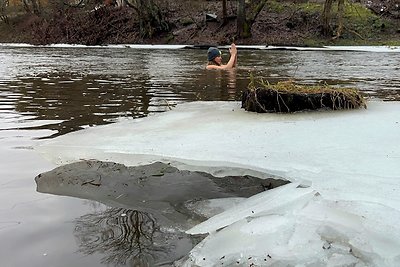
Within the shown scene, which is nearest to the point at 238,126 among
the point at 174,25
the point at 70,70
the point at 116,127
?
the point at 116,127

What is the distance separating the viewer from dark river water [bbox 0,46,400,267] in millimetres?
2939

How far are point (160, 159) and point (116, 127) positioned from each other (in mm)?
1574

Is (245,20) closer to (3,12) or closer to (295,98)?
(295,98)

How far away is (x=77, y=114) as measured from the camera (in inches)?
285

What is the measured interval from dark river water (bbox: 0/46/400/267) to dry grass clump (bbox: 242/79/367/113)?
1.71 meters

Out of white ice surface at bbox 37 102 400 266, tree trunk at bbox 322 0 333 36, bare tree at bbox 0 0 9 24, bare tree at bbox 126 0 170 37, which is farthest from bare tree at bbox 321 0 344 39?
bare tree at bbox 0 0 9 24

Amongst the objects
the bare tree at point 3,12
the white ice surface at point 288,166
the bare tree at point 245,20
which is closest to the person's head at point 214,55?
the white ice surface at point 288,166

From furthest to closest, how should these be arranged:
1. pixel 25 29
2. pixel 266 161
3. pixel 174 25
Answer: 1. pixel 25 29
2. pixel 174 25
3. pixel 266 161

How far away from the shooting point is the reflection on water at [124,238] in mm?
2775

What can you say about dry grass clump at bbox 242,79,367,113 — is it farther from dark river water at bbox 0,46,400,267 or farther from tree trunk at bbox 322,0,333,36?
tree trunk at bbox 322,0,333,36

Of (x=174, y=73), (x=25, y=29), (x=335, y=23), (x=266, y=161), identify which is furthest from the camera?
(x=25, y=29)

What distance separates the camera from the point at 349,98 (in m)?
6.95

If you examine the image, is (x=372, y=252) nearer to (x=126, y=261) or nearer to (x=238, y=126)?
(x=126, y=261)

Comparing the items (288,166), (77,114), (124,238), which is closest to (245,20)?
(77,114)
